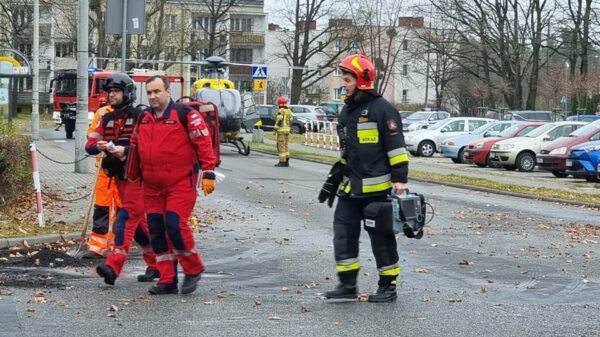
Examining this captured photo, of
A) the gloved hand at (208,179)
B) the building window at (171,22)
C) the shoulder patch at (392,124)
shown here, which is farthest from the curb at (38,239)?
the building window at (171,22)

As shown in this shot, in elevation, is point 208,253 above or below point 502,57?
below

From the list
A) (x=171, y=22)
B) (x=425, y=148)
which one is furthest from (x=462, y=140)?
(x=171, y=22)

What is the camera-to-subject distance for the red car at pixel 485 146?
3312 cm

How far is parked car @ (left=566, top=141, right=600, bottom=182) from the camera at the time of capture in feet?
84.0

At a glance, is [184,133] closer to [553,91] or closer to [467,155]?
[467,155]

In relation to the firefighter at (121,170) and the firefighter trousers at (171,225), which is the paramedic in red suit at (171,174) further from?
the firefighter at (121,170)

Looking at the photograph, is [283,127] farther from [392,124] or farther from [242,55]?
[242,55]

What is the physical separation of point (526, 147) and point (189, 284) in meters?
24.4

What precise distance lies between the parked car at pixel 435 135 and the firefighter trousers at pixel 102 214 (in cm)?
2902

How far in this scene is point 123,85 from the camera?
9.95 metres

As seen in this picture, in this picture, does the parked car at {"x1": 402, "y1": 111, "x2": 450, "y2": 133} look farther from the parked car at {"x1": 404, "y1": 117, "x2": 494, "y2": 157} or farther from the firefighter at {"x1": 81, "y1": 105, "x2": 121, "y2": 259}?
the firefighter at {"x1": 81, "y1": 105, "x2": 121, "y2": 259}

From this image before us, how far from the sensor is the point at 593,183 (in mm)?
26203

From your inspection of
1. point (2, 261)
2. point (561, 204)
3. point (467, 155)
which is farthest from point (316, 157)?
point (2, 261)

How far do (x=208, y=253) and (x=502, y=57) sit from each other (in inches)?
1980
